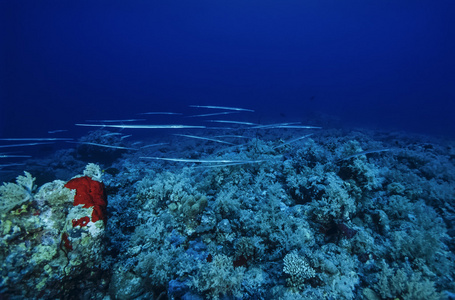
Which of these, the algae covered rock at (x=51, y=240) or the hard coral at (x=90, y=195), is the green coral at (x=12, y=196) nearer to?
the algae covered rock at (x=51, y=240)

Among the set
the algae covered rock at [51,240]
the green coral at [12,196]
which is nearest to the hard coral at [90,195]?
the algae covered rock at [51,240]

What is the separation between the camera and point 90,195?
305cm

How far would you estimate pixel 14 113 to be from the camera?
6350 centimetres

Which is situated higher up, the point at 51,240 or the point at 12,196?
the point at 12,196

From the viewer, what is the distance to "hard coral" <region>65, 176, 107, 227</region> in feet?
9.48

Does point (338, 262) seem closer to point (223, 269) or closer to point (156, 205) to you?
point (223, 269)

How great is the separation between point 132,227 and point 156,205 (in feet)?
2.03

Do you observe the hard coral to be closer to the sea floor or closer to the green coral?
the sea floor

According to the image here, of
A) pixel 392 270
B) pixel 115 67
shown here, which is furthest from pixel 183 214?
pixel 115 67

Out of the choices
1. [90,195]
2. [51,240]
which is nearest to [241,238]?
[90,195]

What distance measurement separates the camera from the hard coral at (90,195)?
289 cm

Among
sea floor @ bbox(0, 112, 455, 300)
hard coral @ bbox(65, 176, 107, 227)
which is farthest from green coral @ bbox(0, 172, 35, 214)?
hard coral @ bbox(65, 176, 107, 227)

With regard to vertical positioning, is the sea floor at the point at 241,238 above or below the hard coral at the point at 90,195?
below

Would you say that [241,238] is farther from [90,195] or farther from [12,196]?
[12,196]
